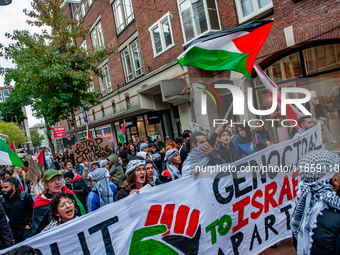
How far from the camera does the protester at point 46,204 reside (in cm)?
335

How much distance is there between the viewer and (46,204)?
3473mm

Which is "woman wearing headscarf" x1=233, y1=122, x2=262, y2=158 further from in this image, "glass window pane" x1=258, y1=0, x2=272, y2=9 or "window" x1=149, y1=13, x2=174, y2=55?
"window" x1=149, y1=13, x2=174, y2=55

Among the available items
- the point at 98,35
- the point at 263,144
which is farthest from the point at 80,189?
the point at 98,35

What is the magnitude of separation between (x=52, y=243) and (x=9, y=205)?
291 cm

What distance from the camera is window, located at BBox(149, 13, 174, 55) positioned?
1341 cm

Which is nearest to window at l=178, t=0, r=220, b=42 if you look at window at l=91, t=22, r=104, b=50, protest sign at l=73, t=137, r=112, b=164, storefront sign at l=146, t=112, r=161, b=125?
storefront sign at l=146, t=112, r=161, b=125

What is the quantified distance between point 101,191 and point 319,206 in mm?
3333

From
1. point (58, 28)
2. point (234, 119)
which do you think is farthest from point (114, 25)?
point (234, 119)

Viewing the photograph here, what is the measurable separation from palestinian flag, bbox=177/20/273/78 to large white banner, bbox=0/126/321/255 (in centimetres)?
158

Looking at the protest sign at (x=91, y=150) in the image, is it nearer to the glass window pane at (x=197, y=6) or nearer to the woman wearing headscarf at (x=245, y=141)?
the woman wearing headscarf at (x=245, y=141)

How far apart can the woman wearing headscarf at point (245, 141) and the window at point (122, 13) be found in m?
15.2

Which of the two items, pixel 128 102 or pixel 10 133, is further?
pixel 10 133

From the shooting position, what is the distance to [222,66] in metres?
4.32

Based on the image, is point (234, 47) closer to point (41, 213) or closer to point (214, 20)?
point (41, 213)
